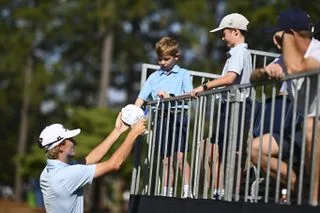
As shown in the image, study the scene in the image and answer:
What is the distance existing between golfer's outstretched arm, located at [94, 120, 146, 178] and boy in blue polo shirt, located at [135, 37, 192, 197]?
400mm

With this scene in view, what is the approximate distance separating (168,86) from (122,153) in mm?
1382

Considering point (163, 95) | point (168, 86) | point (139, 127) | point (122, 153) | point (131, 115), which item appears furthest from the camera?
point (168, 86)

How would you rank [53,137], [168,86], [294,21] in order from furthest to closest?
[168,86] < [53,137] < [294,21]

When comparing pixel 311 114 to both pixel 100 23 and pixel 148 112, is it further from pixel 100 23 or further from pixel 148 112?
pixel 100 23

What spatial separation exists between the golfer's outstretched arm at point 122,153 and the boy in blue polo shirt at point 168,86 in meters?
0.40

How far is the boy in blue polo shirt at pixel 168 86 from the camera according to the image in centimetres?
847

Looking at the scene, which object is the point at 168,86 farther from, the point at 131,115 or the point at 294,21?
the point at 294,21

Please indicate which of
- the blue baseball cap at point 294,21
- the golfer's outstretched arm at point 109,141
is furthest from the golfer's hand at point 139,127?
the blue baseball cap at point 294,21

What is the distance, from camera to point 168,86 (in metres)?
9.15

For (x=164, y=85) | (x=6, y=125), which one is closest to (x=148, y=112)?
(x=164, y=85)

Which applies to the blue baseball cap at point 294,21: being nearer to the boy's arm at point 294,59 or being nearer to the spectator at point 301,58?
the spectator at point 301,58

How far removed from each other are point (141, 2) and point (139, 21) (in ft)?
10.9

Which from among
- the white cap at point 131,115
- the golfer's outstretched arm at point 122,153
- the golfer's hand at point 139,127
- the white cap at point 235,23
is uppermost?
the white cap at point 235,23

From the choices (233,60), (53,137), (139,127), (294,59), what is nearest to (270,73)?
(294,59)
